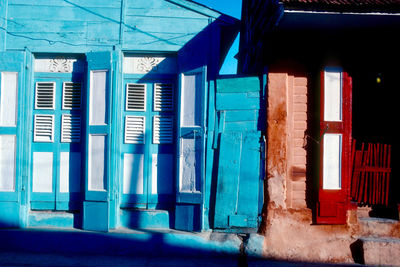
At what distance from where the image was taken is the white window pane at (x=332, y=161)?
16.6ft

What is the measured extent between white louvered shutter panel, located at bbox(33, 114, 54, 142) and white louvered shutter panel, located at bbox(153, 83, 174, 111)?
181 cm

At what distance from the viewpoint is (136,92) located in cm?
562

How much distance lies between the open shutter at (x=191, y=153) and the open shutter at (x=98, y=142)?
3.81 feet

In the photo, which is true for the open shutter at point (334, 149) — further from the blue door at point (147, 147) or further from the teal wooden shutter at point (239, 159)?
the blue door at point (147, 147)

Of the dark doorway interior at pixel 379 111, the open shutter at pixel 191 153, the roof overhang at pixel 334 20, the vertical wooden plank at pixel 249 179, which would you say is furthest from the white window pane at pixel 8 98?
the dark doorway interior at pixel 379 111

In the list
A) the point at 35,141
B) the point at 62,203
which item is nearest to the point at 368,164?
the point at 62,203

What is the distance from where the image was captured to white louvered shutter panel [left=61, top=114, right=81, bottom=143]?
558cm

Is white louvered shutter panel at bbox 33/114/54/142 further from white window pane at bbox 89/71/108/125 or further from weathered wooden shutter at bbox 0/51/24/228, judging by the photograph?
white window pane at bbox 89/71/108/125

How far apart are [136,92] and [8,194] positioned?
2.65 m

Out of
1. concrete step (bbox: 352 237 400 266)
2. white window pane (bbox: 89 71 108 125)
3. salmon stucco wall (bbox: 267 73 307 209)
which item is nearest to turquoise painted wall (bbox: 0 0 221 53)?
white window pane (bbox: 89 71 108 125)

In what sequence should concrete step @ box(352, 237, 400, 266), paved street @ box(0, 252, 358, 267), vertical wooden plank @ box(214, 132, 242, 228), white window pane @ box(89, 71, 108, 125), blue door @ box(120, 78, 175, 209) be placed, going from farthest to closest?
blue door @ box(120, 78, 175, 209), white window pane @ box(89, 71, 108, 125), vertical wooden plank @ box(214, 132, 242, 228), concrete step @ box(352, 237, 400, 266), paved street @ box(0, 252, 358, 267)

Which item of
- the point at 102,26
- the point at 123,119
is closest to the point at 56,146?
the point at 123,119

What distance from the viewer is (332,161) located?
5090mm

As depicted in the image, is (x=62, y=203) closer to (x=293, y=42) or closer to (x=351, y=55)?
(x=293, y=42)
